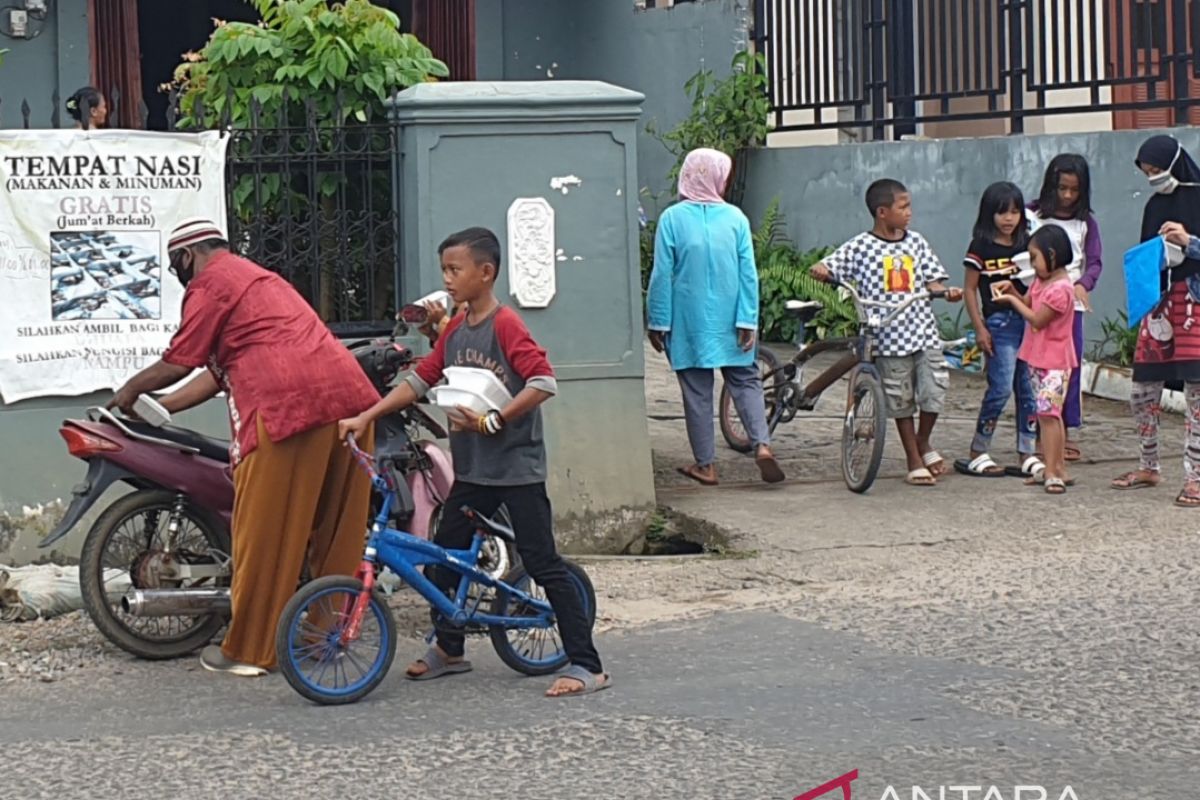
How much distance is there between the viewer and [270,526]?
6449 mm

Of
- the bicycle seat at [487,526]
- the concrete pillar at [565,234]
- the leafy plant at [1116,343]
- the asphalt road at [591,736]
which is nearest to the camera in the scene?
the asphalt road at [591,736]

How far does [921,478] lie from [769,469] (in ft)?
2.56

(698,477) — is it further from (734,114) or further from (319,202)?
(734,114)

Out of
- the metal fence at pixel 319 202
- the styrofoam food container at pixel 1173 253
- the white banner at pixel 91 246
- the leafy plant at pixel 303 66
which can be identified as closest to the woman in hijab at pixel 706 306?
the metal fence at pixel 319 202

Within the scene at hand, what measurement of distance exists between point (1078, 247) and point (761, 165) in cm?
626

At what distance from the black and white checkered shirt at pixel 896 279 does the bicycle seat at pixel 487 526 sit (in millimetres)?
3591

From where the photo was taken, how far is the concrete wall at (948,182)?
1298 centimetres

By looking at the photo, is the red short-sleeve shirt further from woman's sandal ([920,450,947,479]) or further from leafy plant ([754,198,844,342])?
leafy plant ([754,198,844,342])

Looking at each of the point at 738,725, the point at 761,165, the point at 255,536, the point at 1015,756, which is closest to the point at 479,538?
the point at 255,536

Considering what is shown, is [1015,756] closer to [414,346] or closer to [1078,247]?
[414,346]

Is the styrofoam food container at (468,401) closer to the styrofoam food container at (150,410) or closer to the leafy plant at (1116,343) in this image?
the styrofoam food container at (150,410)

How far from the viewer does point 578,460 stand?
8.89 metres

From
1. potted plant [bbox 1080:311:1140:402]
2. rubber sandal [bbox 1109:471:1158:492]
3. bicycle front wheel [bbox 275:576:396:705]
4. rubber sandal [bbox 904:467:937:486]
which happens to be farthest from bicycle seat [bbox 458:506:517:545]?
potted plant [bbox 1080:311:1140:402]

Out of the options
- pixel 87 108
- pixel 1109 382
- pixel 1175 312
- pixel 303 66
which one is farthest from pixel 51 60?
pixel 1175 312
